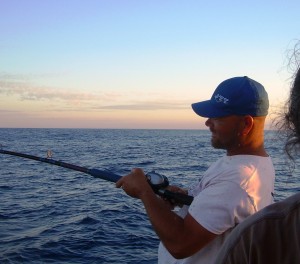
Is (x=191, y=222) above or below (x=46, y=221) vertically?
above

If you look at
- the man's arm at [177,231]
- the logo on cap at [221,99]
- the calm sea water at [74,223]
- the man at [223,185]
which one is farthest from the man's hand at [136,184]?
the calm sea water at [74,223]

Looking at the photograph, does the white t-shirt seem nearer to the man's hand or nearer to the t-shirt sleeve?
the t-shirt sleeve

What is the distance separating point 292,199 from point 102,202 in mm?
13822

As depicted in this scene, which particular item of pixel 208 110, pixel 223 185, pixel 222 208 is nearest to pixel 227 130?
pixel 208 110

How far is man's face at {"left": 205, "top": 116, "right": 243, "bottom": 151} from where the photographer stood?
A: 2926mm

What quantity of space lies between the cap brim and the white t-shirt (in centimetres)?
32

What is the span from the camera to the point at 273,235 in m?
1.42

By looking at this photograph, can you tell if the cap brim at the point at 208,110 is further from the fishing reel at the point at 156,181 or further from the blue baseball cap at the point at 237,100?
the fishing reel at the point at 156,181

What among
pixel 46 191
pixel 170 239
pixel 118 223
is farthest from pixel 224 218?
pixel 46 191

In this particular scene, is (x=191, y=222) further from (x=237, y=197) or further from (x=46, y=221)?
(x=46, y=221)

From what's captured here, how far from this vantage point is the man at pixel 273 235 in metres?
1.40

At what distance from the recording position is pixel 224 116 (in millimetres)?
2926

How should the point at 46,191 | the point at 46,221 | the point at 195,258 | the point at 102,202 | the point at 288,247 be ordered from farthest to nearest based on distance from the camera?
the point at 46,191 → the point at 102,202 → the point at 46,221 → the point at 195,258 → the point at 288,247

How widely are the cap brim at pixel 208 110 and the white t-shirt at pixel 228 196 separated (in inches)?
12.6
